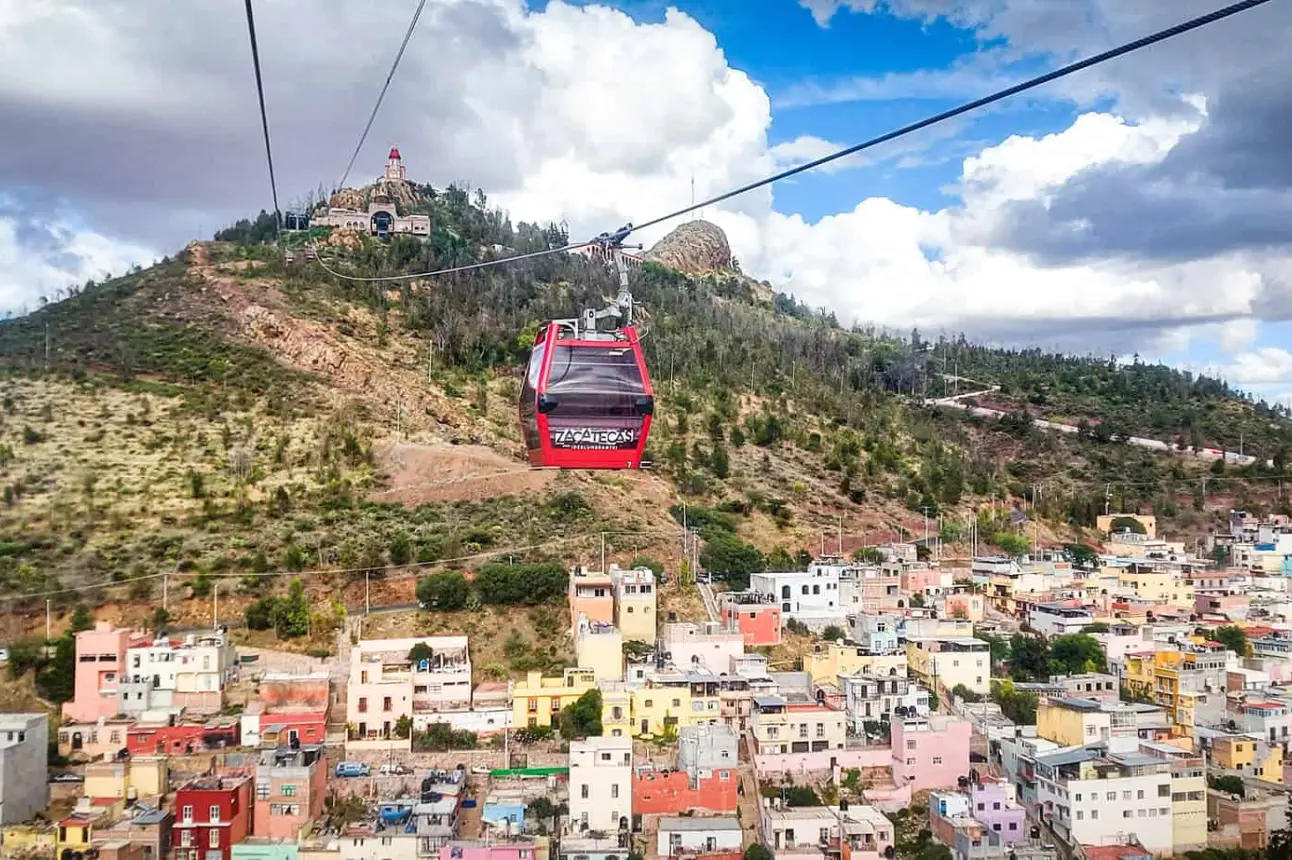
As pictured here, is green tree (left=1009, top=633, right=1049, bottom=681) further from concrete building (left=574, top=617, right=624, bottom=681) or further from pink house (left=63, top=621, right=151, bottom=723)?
pink house (left=63, top=621, right=151, bottom=723)

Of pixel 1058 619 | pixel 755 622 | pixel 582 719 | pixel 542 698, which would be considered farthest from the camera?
pixel 1058 619

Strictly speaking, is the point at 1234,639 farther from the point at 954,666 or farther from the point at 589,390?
the point at 589,390

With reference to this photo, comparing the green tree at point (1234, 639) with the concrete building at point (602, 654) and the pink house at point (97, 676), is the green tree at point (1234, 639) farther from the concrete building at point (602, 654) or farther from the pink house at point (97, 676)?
the pink house at point (97, 676)

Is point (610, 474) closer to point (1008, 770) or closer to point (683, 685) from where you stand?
point (683, 685)

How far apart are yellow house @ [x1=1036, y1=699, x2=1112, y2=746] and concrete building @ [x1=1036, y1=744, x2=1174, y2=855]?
1.13 m

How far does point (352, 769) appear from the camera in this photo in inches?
519

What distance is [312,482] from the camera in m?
21.6

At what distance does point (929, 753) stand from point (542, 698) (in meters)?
4.74

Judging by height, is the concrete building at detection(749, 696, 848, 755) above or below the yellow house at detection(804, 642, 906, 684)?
below

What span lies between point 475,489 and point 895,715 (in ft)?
34.8

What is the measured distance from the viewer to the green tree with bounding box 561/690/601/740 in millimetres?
13953

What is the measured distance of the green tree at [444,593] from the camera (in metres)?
17.5

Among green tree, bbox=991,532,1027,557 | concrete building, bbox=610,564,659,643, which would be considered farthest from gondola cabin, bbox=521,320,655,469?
green tree, bbox=991,532,1027,557

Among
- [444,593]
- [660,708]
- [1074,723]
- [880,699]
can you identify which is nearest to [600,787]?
[660,708]
